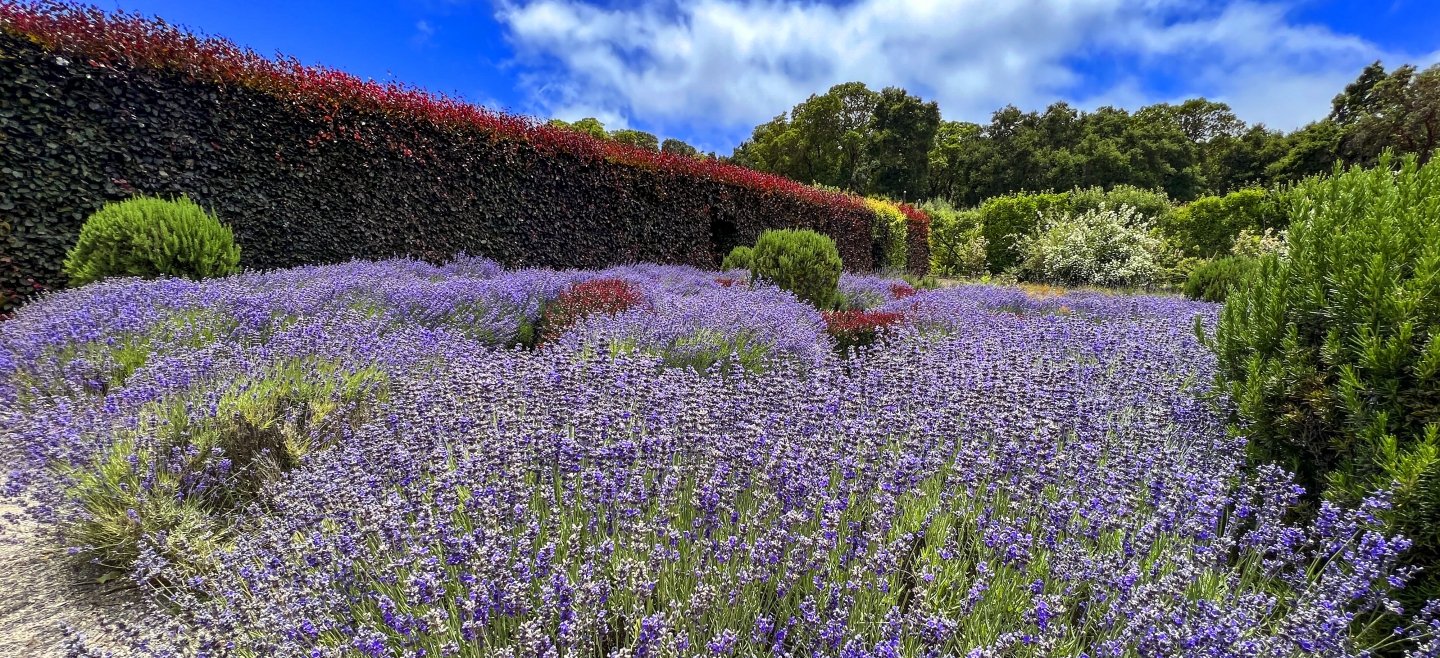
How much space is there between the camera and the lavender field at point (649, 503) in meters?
1.50

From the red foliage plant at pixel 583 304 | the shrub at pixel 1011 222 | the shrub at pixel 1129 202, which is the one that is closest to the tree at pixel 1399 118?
the shrub at pixel 1129 202

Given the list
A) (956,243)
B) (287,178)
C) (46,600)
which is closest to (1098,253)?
(956,243)

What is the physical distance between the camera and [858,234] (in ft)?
49.6

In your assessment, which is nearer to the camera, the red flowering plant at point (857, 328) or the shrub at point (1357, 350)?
the shrub at point (1357, 350)

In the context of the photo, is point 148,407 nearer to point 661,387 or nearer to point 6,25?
point 661,387

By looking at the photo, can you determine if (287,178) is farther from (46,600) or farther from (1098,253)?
(1098,253)

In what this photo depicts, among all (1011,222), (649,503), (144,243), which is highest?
(1011,222)

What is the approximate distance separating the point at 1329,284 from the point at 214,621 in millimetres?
3601

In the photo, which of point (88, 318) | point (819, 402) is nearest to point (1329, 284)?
point (819, 402)

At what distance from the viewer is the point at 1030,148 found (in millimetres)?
33750

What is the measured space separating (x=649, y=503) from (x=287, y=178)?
21.2ft

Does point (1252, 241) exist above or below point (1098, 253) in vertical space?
above

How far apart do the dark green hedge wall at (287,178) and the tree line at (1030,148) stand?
1105 inches

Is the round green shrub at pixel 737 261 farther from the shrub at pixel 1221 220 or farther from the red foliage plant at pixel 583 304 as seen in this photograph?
the shrub at pixel 1221 220
